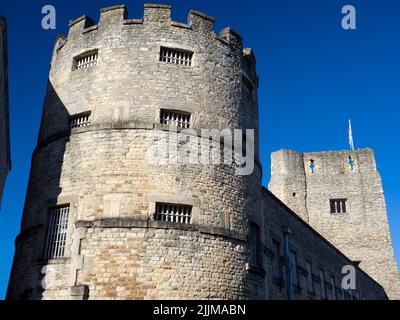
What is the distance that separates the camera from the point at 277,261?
17953 millimetres

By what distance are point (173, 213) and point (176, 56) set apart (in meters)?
5.34

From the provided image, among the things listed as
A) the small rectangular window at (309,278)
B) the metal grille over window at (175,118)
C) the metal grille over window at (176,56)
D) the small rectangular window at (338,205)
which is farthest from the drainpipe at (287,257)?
the small rectangular window at (338,205)

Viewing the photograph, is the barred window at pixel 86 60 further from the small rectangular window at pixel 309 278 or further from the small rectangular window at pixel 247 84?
the small rectangular window at pixel 309 278

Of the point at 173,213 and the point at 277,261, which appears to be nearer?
the point at 173,213

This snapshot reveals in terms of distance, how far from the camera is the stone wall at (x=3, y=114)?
13167 mm

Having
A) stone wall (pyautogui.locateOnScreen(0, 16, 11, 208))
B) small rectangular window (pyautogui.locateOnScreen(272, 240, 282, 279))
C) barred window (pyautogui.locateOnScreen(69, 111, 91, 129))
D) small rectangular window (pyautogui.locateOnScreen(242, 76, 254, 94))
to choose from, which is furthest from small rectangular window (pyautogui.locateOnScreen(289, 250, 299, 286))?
stone wall (pyautogui.locateOnScreen(0, 16, 11, 208))

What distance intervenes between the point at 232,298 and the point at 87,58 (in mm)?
9109

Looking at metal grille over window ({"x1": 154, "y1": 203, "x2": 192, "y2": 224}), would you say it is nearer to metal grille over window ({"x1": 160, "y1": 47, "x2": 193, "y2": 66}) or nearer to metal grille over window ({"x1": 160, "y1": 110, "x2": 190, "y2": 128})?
metal grille over window ({"x1": 160, "y1": 110, "x2": 190, "y2": 128})

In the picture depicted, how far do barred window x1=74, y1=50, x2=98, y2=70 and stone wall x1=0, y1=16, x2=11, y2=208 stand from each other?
2322 mm

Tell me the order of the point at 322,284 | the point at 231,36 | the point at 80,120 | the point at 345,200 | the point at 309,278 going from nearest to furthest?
the point at 80,120
the point at 231,36
the point at 309,278
the point at 322,284
the point at 345,200

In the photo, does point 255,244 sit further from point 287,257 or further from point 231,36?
point 231,36

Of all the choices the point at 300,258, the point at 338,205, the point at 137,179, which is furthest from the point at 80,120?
the point at 338,205

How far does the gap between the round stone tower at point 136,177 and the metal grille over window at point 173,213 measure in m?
0.03
